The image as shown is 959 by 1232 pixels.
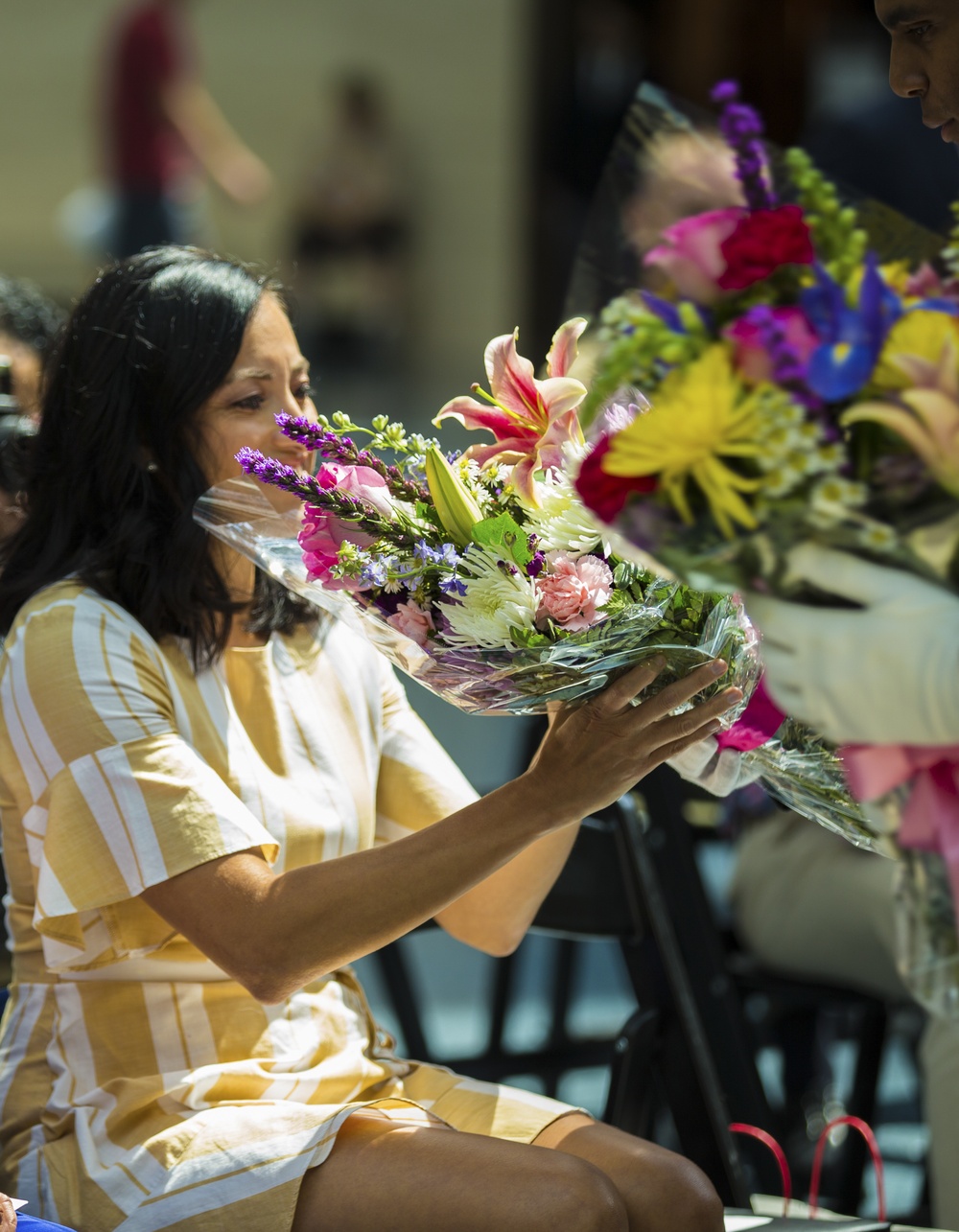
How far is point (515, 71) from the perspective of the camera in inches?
365

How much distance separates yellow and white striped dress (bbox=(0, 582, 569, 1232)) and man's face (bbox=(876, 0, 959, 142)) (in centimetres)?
97

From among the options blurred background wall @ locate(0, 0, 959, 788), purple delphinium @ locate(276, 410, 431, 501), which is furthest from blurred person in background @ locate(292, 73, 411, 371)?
purple delphinium @ locate(276, 410, 431, 501)

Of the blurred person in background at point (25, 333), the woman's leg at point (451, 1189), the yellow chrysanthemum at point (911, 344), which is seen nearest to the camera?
the yellow chrysanthemum at point (911, 344)

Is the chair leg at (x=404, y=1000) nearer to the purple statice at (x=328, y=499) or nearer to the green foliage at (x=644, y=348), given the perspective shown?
the purple statice at (x=328, y=499)

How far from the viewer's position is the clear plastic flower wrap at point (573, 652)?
1.41 meters

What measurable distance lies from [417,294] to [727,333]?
9.49 metres

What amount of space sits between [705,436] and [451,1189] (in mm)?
838

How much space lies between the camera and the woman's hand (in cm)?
146

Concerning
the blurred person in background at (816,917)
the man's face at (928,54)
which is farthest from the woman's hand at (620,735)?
the man's face at (928,54)

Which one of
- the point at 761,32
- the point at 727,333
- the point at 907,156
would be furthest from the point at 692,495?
the point at 761,32

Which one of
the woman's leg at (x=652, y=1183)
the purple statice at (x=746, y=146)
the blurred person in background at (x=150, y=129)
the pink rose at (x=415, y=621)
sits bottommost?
the woman's leg at (x=652, y=1183)

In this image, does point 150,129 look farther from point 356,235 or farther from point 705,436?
point 705,436

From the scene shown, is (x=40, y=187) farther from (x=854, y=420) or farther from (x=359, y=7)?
(x=854, y=420)

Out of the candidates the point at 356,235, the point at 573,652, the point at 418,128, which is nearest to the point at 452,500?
the point at 573,652
